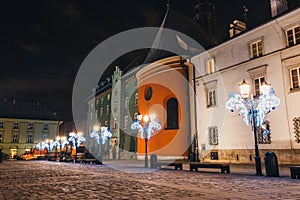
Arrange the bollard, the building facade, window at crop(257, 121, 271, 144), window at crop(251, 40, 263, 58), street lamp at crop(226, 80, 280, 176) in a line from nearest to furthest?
1. the bollard
2. street lamp at crop(226, 80, 280, 176)
3. window at crop(257, 121, 271, 144)
4. window at crop(251, 40, 263, 58)
5. the building facade

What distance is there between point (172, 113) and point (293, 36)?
13.7 meters

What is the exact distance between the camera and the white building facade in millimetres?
18891

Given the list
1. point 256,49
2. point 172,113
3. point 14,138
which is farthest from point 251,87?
point 14,138

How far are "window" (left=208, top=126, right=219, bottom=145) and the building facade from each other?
1979 inches

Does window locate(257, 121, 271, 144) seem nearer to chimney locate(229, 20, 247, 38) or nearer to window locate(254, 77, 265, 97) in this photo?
window locate(254, 77, 265, 97)

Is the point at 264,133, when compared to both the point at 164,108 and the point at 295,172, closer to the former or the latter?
the point at 295,172

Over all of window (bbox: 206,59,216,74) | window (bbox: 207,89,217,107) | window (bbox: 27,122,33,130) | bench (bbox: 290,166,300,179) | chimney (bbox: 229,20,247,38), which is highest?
chimney (bbox: 229,20,247,38)

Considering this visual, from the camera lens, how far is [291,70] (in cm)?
1919

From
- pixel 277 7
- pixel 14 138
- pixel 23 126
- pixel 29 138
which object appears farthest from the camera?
pixel 29 138

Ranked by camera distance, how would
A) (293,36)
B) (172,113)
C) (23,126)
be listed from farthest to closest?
1. (23,126)
2. (172,113)
3. (293,36)

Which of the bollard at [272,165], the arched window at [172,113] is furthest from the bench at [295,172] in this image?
the arched window at [172,113]

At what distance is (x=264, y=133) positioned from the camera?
67.2 ft

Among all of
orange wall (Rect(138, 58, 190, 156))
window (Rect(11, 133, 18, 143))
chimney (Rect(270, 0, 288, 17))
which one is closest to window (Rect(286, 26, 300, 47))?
chimney (Rect(270, 0, 288, 17))

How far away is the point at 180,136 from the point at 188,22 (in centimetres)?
1551
